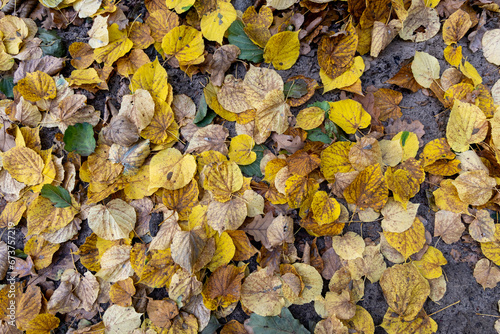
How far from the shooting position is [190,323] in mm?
1419

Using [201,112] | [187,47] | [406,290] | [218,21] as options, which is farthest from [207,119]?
[406,290]

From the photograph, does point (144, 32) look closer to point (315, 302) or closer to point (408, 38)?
point (408, 38)

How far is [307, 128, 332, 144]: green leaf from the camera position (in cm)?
143

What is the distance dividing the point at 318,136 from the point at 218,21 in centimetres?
73

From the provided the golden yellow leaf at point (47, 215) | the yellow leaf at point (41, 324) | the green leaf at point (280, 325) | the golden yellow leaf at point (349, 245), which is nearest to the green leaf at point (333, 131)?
the golden yellow leaf at point (349, 245)

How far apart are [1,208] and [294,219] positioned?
1496 mm

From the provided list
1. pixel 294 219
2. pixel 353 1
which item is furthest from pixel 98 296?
pixel 353 1

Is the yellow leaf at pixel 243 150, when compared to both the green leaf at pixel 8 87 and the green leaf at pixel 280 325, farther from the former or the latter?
the green leaf at pixel 8 87

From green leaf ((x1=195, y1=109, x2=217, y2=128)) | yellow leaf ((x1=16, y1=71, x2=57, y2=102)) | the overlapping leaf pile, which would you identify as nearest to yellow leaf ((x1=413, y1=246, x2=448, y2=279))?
the overlapping leaf pile

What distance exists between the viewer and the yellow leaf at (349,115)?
55.5 inches

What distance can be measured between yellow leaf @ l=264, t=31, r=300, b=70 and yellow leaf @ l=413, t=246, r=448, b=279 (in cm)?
109

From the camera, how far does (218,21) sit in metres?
1.47

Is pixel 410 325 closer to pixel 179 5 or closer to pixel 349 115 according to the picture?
pixel 349 115

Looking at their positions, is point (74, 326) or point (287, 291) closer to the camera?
point (287, 291)
